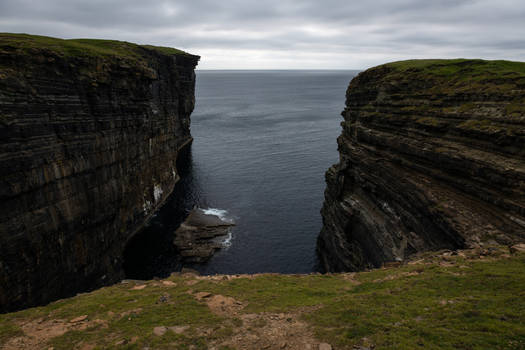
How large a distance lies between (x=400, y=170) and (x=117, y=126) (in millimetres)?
41010

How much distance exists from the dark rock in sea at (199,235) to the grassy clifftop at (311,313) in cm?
3168

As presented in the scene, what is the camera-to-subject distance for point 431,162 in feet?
→ 98.1

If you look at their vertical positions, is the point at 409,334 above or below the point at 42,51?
below

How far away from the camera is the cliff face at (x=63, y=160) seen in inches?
1149

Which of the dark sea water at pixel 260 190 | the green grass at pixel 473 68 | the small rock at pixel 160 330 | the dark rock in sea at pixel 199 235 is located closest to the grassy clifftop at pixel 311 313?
the small rock at pixel 160 330

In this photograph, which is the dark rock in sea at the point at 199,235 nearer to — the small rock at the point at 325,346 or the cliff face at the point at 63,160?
the cliff face at the point at 63,160

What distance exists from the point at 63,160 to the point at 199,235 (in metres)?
29.8

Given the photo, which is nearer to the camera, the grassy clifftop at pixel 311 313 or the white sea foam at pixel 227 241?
the grassy clifftop at pixel 311 313

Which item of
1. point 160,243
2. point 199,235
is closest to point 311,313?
point 199,235

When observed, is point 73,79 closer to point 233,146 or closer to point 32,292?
point 32,292

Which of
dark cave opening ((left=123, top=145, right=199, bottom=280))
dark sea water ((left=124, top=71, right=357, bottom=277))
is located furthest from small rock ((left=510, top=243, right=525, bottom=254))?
dark cave opening ((left=123, top=145, right=199, bottom=280))

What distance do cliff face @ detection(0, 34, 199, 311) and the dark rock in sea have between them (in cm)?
1066

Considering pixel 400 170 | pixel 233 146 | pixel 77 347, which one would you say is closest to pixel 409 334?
pixel 77 347

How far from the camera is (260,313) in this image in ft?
57.8
